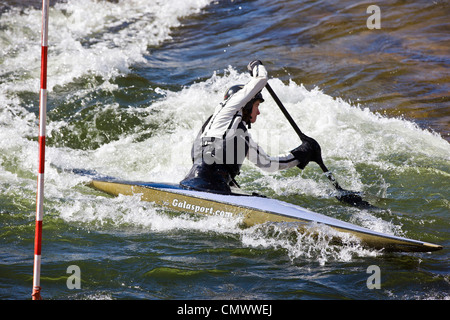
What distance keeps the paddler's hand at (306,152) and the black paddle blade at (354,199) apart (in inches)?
19.9

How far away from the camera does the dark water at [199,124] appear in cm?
379

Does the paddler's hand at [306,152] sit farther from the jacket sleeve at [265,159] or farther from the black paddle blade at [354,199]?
the black paddle blade at [354,199]

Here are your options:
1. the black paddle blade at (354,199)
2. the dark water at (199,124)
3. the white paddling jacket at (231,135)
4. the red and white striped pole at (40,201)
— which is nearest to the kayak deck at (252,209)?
the dark water at (199,124)

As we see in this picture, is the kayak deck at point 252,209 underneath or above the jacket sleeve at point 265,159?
underneath

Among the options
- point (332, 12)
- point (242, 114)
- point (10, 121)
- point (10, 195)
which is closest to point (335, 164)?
point (242, 114)

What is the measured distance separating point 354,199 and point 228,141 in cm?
159

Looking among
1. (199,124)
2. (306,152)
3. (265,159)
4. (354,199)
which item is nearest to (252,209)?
(265,159)

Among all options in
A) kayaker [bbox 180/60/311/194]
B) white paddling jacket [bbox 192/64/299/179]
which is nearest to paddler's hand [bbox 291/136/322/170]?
kayaker [bbox 180/60/311/194]

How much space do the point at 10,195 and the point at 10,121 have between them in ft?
9.56

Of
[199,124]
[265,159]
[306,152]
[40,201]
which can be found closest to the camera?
[40,201]

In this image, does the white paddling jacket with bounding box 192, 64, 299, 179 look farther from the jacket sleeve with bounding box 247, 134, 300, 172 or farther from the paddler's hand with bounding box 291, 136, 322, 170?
the paddler's hand with bounding box 291, 136, 322, 170

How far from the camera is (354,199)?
542 centimetres

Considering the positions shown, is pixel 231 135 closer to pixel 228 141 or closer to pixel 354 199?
pixel 228 141

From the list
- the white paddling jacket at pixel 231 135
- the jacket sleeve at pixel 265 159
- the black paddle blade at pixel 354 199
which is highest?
the white paddling jacket at pixel 231 135
